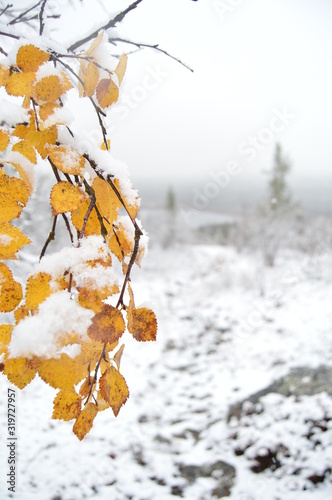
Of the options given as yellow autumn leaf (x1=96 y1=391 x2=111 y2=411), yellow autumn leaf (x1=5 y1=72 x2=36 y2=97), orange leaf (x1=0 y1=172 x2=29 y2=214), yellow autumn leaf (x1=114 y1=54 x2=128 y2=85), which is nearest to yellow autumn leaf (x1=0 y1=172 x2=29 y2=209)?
orange leaf (x1=0 y1=172 x2=29 y2=214)

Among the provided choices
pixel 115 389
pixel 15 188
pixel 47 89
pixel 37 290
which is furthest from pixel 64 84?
pixel 115 389

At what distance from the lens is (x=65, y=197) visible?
1.40 feet

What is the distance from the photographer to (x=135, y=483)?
242 cm

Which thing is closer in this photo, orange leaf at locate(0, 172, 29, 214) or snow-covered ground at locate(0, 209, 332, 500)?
orange leaf at locate(0, 172, 29, 214)

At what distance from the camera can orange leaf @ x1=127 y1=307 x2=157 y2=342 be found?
41 centimetres

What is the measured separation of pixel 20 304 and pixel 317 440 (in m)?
2.85

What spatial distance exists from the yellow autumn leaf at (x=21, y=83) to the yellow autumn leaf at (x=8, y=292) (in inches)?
9.5

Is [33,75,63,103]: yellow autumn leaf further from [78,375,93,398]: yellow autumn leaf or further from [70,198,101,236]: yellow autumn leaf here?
[78,375,93,398]: yellow autumn leaf

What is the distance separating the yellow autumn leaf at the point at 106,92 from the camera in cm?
47

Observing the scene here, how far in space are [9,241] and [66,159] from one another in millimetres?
136

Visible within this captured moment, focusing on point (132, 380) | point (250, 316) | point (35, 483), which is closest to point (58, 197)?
point (35, 483)

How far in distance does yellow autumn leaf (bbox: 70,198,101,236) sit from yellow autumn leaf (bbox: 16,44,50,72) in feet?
0.65

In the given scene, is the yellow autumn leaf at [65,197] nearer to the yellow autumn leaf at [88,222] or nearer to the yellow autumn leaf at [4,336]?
the yellow autumn leaf at [88,222]

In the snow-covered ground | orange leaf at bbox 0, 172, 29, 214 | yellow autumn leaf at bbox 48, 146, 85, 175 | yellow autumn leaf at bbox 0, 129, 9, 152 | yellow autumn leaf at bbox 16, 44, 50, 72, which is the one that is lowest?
the snow-covered ground
